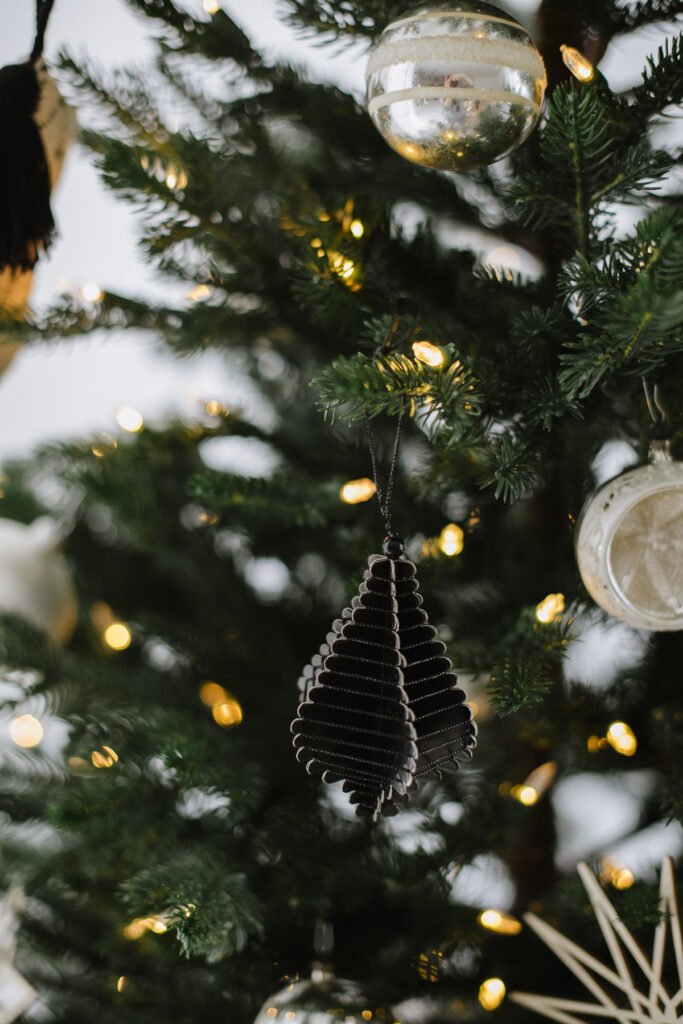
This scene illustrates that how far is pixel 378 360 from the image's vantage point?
17.8 inches

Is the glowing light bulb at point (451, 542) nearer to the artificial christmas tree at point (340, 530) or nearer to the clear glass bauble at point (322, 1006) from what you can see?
the artificial christmas tree at point (340, 530)

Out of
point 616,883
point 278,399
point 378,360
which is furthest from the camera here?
point 278,399

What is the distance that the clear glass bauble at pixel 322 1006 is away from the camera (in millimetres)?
512

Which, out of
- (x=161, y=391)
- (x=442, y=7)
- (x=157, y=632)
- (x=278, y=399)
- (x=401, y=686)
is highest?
(x=442, y=7)

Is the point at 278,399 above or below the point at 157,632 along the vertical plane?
above

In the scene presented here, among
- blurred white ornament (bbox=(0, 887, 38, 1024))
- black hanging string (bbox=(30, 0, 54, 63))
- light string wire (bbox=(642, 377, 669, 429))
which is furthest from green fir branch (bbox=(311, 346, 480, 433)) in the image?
blurred white ornament (bbox=(0, 887, 38, 1024))

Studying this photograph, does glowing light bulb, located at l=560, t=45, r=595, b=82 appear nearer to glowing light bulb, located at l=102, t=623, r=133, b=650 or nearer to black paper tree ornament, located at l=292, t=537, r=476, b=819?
black paper tree ornament, located at l=292, t=537, r=476, b=819

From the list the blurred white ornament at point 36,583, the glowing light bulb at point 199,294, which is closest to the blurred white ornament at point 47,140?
the glowing light bulb at point 199,294

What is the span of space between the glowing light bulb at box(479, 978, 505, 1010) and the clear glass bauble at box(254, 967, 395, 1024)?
0.07 metres

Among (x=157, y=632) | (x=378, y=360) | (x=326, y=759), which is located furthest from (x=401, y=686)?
(x=157, y=632)

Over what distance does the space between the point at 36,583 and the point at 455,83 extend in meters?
0.54

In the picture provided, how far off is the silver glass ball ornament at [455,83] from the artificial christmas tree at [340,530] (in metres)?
0.03

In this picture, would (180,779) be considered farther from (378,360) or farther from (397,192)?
(397,192)

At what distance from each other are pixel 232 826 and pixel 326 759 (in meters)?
0.16
